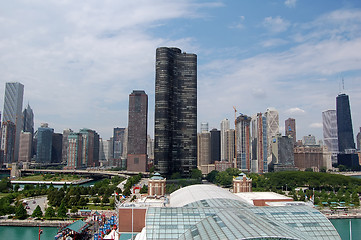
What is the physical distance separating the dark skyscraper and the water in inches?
3124

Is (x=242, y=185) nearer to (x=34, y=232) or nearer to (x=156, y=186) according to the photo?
(x=156, y=186)

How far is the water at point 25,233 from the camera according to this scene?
63.1m

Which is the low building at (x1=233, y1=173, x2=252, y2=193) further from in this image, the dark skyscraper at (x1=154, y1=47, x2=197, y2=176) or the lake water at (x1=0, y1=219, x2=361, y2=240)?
the dark skyscraper at (x1=154, y1=47, x2=197, y2=176)

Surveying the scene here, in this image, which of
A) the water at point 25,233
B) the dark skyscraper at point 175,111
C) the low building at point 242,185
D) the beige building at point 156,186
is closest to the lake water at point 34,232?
the water at point 25,233

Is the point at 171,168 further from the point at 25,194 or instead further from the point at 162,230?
the point at 162,230

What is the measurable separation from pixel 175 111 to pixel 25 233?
9577 centimetres

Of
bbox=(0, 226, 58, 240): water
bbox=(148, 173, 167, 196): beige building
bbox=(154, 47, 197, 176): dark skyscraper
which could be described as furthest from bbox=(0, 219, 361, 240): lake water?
bbox=(154, 47, 197, 176): dark skyscraper

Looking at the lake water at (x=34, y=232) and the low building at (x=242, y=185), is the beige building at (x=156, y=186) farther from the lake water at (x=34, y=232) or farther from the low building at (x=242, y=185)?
the lake water at (x=34, y=232)

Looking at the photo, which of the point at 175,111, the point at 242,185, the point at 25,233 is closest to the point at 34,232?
the point at 25,233

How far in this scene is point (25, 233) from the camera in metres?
66.4

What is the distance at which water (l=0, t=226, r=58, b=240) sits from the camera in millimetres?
63094

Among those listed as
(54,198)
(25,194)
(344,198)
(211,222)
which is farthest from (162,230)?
(25,194)

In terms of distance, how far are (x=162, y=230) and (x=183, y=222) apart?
→ 350 centimetres

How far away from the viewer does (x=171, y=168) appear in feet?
488
